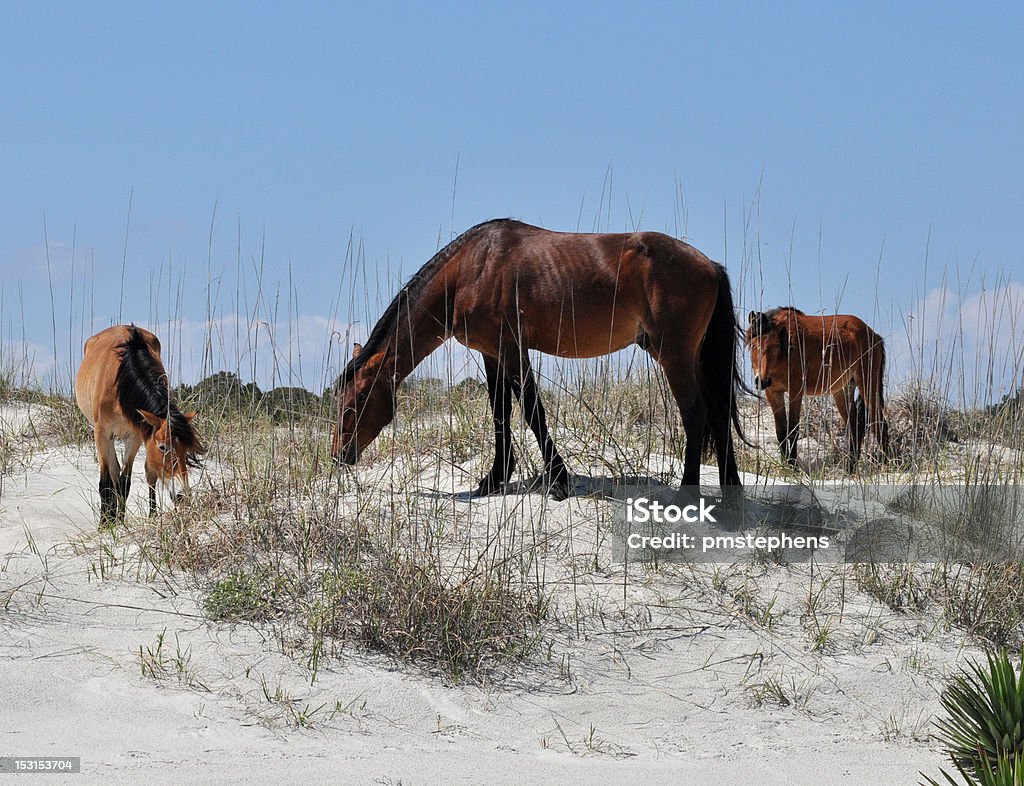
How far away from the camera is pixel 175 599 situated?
574cm

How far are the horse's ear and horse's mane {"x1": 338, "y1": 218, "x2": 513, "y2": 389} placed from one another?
1.29m

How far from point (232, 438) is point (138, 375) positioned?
896mm

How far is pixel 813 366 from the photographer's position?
10.9m

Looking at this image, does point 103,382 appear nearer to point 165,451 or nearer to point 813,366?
point 165,451

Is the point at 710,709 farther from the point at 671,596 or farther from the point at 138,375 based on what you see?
the point at 138,375

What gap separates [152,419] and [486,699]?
3783 millimetres

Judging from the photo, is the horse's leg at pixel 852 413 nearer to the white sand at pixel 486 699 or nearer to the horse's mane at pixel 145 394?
the white sand at pixel 486 699

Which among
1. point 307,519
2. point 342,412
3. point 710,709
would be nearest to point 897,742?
point 710,709

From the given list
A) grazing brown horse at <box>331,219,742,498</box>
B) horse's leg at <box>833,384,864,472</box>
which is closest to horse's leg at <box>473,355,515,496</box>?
grazing brown horse at <box>331,219,742,498</box>

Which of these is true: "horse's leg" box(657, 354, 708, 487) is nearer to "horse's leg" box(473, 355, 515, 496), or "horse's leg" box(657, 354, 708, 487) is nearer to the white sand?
the white sand

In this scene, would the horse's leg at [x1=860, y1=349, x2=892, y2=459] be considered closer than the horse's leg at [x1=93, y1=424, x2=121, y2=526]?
No

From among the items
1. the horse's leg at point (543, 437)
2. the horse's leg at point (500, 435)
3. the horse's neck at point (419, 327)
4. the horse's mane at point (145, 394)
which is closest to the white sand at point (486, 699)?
the horse's leg at point (543, 437)

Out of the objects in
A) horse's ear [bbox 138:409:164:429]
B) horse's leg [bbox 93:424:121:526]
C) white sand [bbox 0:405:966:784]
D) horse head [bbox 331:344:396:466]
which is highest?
horse head [bbox 331:344:396:466]

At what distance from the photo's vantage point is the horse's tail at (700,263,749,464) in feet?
24.1
